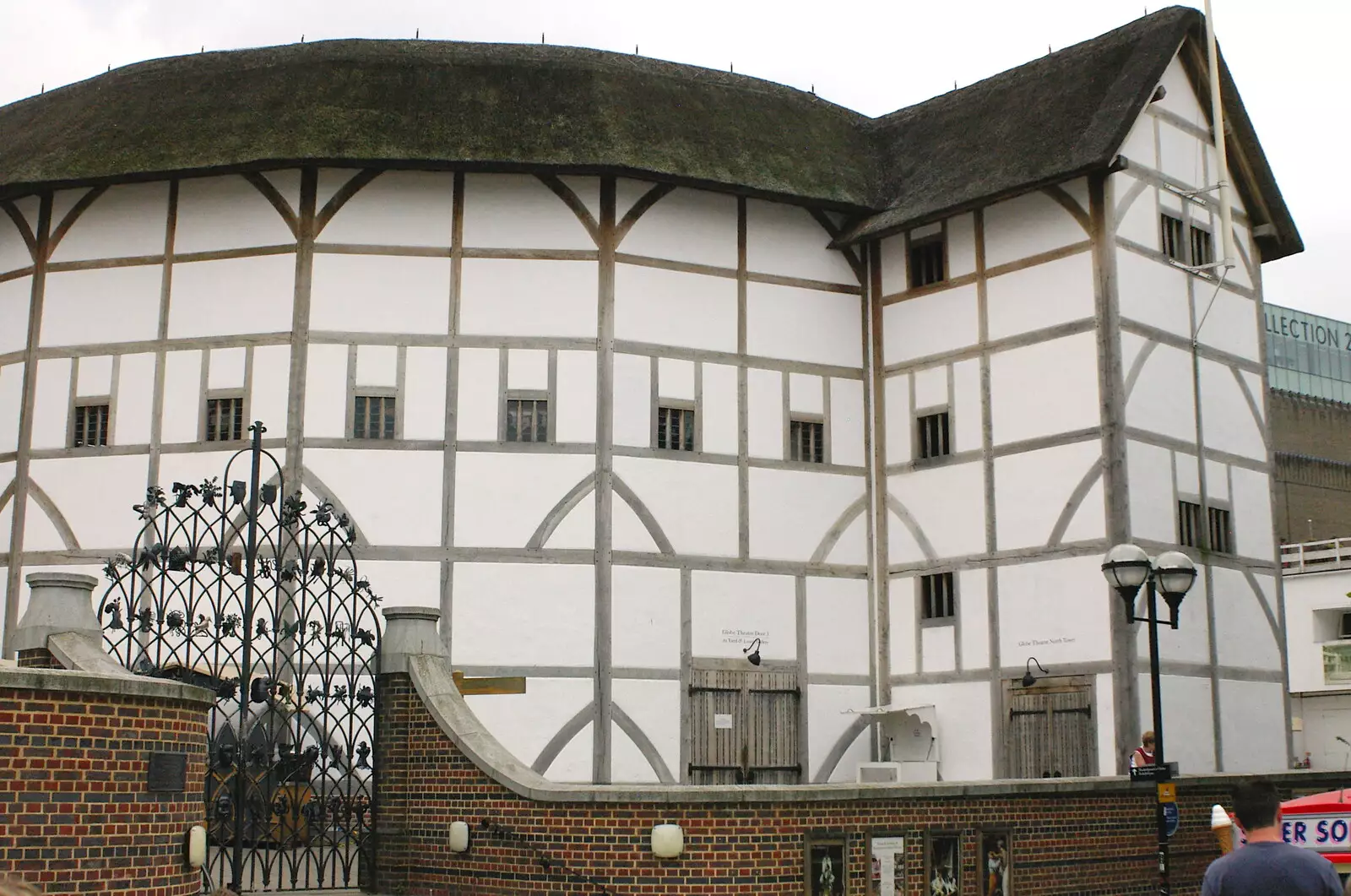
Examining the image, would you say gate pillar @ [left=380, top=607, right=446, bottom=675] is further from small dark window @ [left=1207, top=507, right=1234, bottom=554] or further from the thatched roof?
small dark window @ [left=1207, top=507, right=1234, bottom=554]

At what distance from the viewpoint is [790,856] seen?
1284cm

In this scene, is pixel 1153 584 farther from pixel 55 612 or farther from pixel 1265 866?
pixel 55 612

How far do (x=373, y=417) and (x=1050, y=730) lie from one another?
10.1 metres

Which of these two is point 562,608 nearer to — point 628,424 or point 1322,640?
point 628,424

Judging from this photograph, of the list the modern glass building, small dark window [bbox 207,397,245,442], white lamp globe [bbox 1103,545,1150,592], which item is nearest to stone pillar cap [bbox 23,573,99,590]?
white lamp globe [bbox 1103,545,1150,592]

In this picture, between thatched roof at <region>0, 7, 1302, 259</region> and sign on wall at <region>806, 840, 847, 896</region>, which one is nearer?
sign on wall at <region>806, 840, 847, 896</region>

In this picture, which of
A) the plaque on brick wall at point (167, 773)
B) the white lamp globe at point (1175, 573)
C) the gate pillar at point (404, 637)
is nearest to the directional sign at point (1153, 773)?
the white lamp globe at point (1175, 573)

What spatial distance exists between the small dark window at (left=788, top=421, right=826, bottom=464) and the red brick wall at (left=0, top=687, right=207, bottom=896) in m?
13.9

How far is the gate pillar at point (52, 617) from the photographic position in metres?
13.1

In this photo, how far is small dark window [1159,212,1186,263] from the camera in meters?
23.7

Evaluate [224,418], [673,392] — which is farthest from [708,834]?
[224,418]

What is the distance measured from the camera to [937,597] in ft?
77.9

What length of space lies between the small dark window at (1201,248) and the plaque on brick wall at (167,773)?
57.9ft

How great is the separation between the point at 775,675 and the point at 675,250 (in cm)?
629
